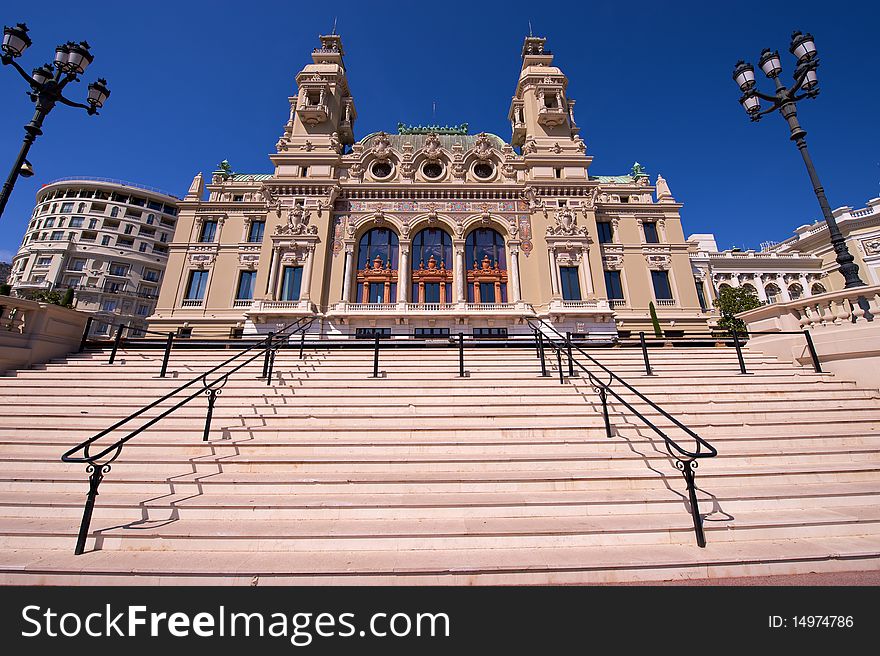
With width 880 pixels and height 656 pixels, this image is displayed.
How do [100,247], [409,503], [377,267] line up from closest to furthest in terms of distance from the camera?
[409,503], [377,267], [100,247]

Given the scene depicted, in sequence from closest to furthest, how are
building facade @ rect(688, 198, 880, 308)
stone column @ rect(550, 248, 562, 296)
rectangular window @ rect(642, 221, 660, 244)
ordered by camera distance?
1. stone column @ rect(550, 248, 562, 296)
2. rectangular window @ rect(642, 221, 660, 244)
3. building facade @ rect(688, 198, 880, 308)

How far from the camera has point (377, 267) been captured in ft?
93.4

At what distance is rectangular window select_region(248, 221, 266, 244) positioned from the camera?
107ft

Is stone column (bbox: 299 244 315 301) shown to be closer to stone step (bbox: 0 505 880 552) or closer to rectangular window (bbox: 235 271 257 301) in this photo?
rectangular window (bbox: 235 271 257 301)

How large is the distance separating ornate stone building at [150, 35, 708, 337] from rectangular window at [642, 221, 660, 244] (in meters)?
0.13

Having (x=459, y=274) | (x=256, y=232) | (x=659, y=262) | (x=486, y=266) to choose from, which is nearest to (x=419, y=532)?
(x=459, y=274)

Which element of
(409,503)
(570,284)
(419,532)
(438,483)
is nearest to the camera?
(419,532)

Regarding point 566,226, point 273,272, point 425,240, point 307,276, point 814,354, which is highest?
point 566,226

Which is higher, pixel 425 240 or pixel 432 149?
pixel 432 149

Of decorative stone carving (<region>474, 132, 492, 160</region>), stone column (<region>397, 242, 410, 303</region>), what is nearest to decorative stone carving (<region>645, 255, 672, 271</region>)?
decorative stone carving (<region>474, 132, 492, 160</region>)

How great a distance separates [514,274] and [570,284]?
429cm

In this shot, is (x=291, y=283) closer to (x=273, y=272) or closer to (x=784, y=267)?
(x=273, y=272)
